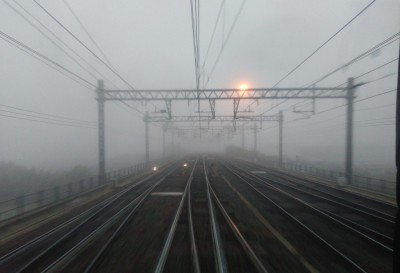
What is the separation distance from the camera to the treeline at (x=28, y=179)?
32.9 metres

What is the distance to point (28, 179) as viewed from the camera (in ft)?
124

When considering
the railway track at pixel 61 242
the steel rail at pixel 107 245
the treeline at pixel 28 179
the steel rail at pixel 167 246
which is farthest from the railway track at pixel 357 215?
the treeline at pixel 28 179

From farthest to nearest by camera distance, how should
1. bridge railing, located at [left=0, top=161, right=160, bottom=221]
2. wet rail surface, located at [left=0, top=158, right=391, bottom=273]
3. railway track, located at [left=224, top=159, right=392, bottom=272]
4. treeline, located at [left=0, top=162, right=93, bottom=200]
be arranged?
1. treeline, located at [left=0, top=162, right=93, bottom=200]
2. bridge railing, located at [left=0, top=161, right=160, bottom=221]
3. railway track, located at [left=224, top=159, right=392, bottom=272]
4. wet rail surface, located at [left=0, top=158, right=391, bottom=273]

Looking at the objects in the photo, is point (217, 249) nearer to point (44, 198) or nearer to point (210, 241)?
point (210, 241)

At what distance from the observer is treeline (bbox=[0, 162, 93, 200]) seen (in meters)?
32.9

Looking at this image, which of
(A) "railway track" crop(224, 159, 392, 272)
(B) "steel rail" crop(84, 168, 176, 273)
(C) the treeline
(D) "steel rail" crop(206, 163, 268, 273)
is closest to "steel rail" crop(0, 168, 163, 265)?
(B) "steel rail" crop(84, 168, 176, 273)

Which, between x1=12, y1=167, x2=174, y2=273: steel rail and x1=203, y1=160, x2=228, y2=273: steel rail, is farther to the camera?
x1=12, y1=167, x2=174, y2=273: steel rail

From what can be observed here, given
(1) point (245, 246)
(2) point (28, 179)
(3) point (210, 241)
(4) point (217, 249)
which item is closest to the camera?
(4) point (217, 249)

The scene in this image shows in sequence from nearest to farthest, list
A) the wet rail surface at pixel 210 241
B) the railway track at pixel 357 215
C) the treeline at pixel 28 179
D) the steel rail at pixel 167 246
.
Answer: the steel rail at pixel 167 246, the wet rail surface at pixel 210 241, the railway track at pixel 357 215, the treeline at pixel 28 179

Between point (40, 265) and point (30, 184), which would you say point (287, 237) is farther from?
point (30, 184)

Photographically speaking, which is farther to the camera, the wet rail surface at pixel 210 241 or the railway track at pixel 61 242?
the railway track at pixel 61 242

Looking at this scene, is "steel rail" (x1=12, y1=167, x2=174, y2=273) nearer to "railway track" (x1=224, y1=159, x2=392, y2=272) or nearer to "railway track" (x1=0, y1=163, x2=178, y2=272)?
"railway track" (x1=0, y1=163, x2=178, y2=272)

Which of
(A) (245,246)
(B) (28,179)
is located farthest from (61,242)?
(B) (28,179)

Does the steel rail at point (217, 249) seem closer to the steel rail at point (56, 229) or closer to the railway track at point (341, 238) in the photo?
the railway track at point (341, 238)
